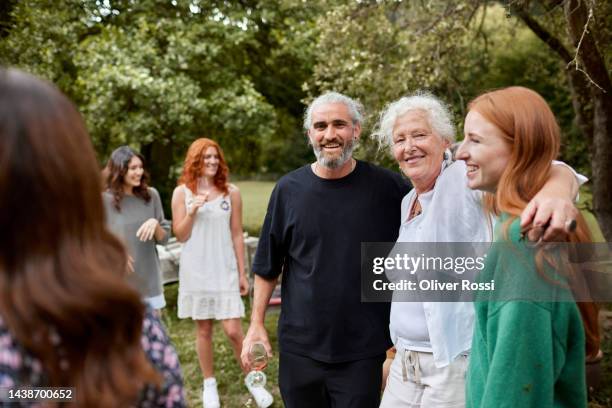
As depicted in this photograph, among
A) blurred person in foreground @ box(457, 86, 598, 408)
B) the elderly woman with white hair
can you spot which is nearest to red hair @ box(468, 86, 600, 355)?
blurred person in foreground @ box(457, 86, 598, 408)

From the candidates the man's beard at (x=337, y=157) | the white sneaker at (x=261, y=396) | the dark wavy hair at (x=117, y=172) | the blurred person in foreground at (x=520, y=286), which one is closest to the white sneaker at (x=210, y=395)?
the white sneaker at (x=261, y=396)

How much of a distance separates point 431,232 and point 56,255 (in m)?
1.81

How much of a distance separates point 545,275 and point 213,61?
9940 millimetres

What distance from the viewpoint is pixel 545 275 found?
1560 millimetres

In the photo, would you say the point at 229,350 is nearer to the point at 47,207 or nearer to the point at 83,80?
the point at 83,80

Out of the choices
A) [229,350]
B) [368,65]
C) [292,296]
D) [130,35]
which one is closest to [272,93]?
[130,35]

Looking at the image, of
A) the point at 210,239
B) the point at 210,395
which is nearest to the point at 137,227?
the point at 210,239

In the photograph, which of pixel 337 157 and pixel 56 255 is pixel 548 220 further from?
pixel 337 157

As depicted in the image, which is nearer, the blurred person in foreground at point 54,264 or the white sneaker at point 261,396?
the blurred person in foreground at point 54,264

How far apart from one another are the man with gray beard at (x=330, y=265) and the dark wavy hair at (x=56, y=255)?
199 cm

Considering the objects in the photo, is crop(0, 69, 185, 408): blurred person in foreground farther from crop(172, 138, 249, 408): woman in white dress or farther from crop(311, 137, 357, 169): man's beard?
crop(172, 138, 249, 408): woman in white dress

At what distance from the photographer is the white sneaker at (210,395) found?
512cm

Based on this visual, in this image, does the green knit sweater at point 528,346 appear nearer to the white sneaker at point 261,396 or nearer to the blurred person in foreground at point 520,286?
the blurred person in foreground at point 520,286

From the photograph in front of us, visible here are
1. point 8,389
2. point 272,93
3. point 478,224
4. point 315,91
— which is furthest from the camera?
point 272,93
